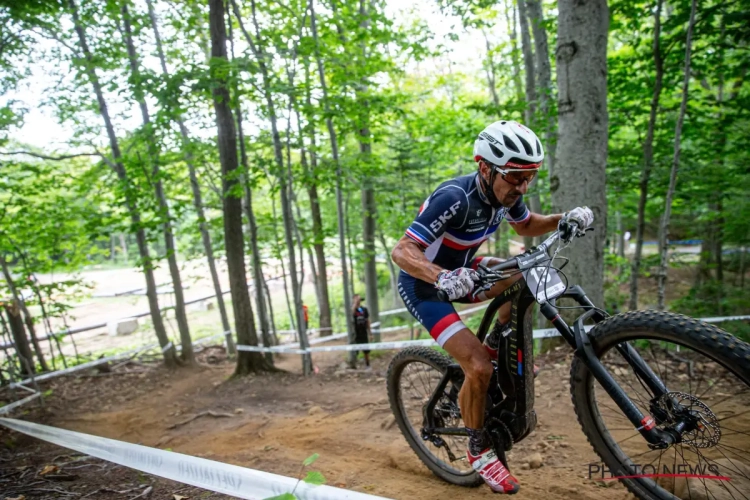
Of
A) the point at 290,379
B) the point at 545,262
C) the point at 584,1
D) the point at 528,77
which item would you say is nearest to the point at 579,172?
the point at 584,1

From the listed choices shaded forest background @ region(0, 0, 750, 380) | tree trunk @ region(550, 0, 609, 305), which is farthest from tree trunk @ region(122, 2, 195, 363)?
tree trunk @ region(550, 0, 609, 305)

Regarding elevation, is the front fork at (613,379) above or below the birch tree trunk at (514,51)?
below

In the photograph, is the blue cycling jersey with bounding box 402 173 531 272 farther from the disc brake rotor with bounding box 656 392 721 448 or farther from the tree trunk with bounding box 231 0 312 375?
the tree trunk with bounding box 231 0 312 375

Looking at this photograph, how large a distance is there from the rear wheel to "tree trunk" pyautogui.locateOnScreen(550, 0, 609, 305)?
3.15 m

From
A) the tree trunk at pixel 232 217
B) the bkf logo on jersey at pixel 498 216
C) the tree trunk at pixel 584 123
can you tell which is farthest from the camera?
the tree trunk at pixel 232 217

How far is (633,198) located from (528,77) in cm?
679

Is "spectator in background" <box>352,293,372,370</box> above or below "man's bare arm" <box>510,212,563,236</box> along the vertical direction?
below

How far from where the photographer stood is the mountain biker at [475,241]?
9.29 feet

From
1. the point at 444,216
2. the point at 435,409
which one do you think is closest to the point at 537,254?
the point at 444,216

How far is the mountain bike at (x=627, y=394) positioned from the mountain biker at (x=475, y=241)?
0.43 ft

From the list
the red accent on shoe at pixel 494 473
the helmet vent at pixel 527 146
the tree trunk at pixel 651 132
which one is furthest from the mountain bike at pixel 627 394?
the tree trunk at pixel 651 132

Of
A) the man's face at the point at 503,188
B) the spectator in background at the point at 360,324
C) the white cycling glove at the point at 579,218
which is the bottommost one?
the spectator in background at the point at 360,324

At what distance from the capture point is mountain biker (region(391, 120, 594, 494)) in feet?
9.29

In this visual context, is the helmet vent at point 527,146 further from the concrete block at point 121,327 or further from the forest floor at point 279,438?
the concrete block at point 121,327
